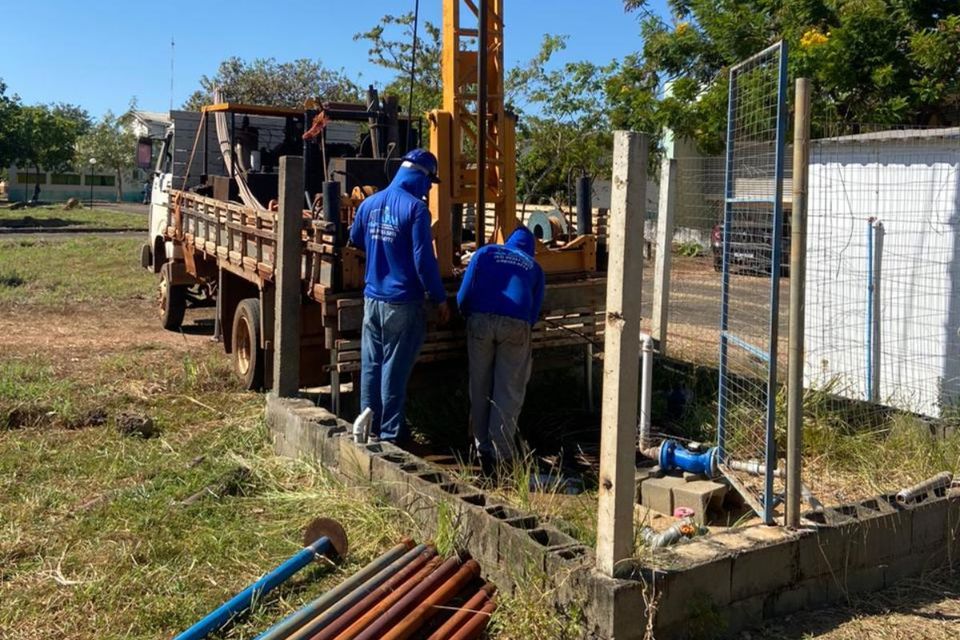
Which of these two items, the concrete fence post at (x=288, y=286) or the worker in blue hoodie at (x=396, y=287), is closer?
the worker in blue hoodie at (x=396, y=287)

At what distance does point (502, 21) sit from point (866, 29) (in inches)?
356

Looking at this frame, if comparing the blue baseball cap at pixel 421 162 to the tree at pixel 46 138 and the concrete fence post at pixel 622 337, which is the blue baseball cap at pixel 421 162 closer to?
the concrete fence post at pixel 622 337

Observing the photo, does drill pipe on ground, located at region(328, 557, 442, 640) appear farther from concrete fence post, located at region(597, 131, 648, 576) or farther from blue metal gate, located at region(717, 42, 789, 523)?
blue metal gate, located at region(717, 42, 789, 523)

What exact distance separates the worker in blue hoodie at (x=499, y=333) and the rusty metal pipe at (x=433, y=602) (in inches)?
80.5

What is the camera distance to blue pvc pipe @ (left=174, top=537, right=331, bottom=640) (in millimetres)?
3965

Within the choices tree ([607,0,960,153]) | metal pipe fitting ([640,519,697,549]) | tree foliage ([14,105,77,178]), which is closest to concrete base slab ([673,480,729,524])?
metal pipe fitting ([640,519,697,549])

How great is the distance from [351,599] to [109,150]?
70690 mm

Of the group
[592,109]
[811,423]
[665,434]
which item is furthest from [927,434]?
[592,109]

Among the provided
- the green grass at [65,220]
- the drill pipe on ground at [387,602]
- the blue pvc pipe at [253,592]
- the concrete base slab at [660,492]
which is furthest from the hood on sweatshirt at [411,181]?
the green grass at [65,220]

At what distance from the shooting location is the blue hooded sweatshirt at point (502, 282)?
6426 mm

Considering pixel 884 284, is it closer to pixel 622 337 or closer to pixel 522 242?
pixel 522 242

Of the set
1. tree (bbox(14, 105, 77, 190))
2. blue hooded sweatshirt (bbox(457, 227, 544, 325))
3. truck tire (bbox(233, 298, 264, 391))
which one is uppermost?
tree (bbox(14, 105, 77, 190))

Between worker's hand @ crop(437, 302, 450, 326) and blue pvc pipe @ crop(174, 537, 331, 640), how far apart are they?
2366 millimetres

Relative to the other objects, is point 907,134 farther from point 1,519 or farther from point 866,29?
point 866,29
